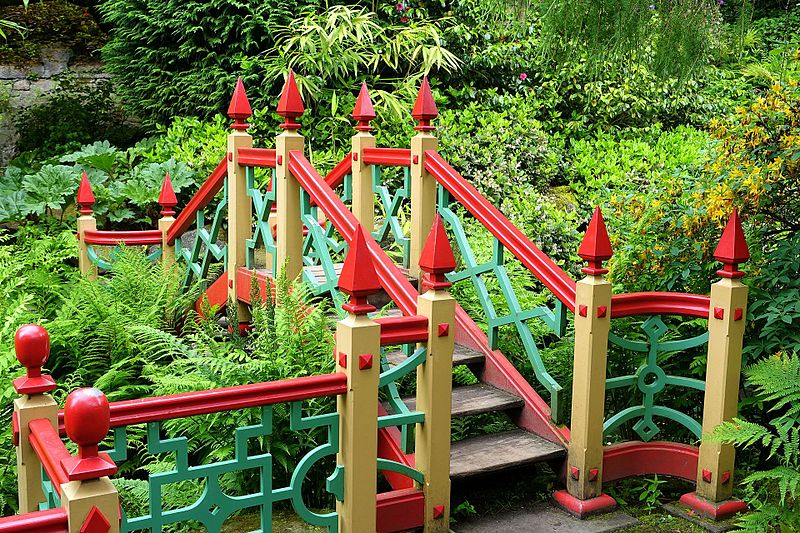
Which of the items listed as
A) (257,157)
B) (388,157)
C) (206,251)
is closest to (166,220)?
(206,251)

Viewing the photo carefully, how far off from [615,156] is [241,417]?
8321 millimetres

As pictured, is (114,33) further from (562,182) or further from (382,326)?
(382,326)

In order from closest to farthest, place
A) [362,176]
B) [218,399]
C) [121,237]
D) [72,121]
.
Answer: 1. [218,399]
2. [362,176]
3. [121,237]
4. [72,121]

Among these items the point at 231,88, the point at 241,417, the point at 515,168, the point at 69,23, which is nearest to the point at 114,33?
the point at 69,23

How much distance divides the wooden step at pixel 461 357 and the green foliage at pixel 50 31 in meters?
8.31

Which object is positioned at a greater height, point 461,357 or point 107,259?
point 107,259

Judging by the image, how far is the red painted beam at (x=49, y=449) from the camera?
9.62 ft

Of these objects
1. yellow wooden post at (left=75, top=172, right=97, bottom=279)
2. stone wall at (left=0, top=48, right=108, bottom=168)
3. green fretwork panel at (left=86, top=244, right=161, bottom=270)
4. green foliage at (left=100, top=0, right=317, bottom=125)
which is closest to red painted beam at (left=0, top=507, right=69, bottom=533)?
green fretwork panel at (left=86, top=244, right=161, bottom=270)

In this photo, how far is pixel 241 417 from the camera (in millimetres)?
4648

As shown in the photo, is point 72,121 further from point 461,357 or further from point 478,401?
point 478,401

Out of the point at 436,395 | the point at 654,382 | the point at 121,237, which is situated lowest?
the point at 654,382

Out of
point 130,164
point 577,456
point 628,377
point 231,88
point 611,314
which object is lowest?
point 577,456

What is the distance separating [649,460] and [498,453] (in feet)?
3.10

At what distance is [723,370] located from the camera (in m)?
4.96
